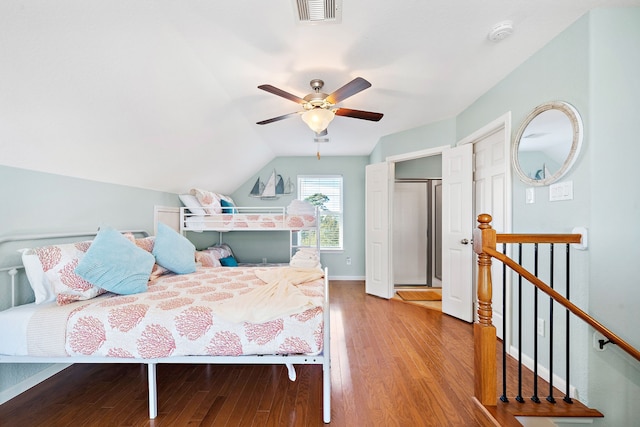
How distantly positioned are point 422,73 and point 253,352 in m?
2.58

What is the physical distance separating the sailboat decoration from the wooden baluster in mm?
4064

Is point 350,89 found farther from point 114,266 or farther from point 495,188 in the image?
point 114,266

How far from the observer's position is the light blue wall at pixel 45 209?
1817 millimetres

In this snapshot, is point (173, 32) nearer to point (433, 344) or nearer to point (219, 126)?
point (219, 126)

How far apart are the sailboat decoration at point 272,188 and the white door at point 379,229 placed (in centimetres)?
170

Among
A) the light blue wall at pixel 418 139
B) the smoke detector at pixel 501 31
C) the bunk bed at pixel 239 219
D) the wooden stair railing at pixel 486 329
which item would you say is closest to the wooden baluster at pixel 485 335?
the wooden stair railing at pixel 486 329

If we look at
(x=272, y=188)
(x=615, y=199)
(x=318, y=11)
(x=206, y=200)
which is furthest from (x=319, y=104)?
(x=272, y=188)

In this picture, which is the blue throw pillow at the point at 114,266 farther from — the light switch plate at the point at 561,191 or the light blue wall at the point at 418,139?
the light blue wall at the point at 418,139

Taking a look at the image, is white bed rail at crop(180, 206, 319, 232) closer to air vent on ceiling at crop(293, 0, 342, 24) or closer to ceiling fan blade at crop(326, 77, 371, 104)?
ceiling fan blade at crop(326, 77, 371, 104)

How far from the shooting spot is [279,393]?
75.0 inches

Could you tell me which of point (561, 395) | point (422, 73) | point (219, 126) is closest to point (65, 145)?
point (219, 126)

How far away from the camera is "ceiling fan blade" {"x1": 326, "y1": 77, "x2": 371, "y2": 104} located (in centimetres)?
188

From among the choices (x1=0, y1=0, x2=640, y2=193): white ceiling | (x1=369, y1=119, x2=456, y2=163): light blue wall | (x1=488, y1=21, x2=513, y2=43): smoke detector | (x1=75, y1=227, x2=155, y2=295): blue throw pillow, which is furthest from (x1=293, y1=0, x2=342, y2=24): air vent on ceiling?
(x1=369, y1=119, x2=456, y2=163): light blue wall

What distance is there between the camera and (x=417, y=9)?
166 cm
